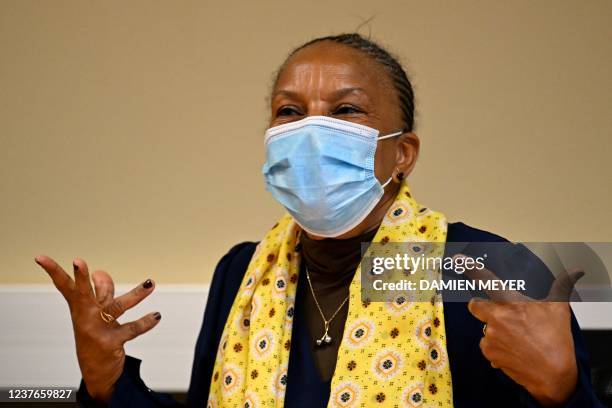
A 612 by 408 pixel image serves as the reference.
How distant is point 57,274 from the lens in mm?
1547

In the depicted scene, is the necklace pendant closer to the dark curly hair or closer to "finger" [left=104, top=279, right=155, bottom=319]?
"finger" [left=104, top=279, right=155, bottom=319]

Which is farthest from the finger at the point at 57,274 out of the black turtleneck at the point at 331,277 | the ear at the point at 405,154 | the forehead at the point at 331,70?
the ear at the point at 405,154

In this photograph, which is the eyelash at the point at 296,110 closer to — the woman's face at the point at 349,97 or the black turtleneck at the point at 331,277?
the woman's face at the point at 349,97

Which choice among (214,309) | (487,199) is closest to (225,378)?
(214,309)

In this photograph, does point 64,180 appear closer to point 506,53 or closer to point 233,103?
point 233,103

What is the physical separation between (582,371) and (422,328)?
0.38 metres

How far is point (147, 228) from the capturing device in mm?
2846

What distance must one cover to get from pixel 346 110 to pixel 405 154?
0.22m

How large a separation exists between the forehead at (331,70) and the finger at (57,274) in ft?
2.19

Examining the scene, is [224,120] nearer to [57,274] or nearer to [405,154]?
[405,154]

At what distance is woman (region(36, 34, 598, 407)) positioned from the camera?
1.58m

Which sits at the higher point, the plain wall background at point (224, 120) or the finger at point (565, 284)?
the plain wall background at point (224, 120)

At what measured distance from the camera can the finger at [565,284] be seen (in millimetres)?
1255

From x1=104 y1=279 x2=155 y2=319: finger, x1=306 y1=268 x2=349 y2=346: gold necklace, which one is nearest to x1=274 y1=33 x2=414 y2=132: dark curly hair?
x1=306 y1=268 x2=349 y2=346: gold necklace
